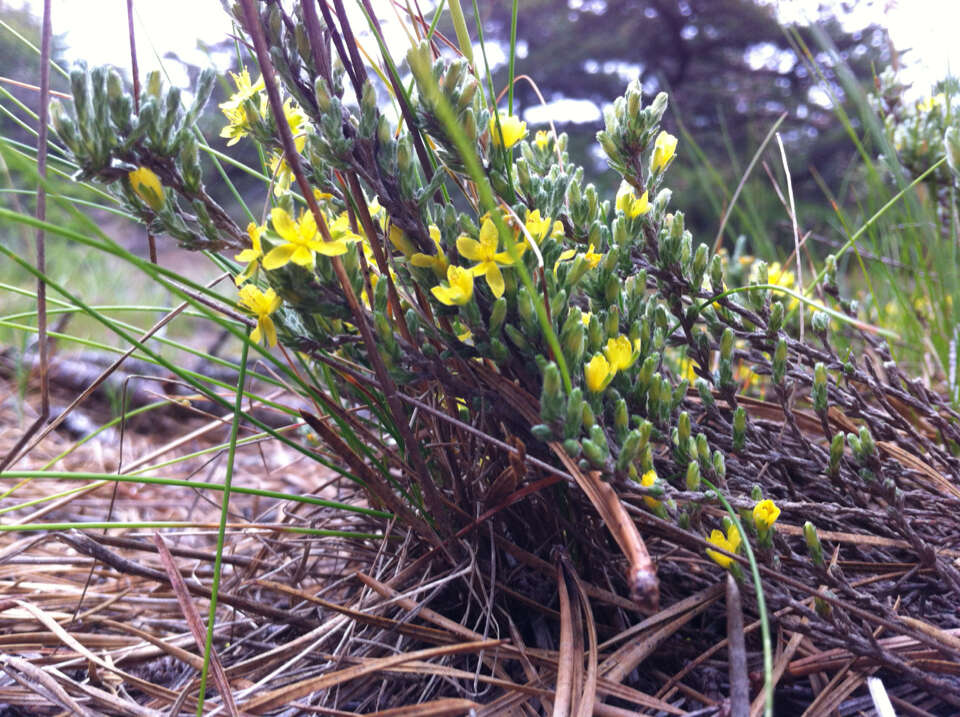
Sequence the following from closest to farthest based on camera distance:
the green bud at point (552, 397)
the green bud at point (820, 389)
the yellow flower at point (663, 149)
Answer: the green bud at point (552, 397) → the green bud at point (820, 389) → the yellow flower at point (663, 149)

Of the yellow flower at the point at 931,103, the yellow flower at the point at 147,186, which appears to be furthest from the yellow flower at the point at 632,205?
the yellow flower at the point at 931,103

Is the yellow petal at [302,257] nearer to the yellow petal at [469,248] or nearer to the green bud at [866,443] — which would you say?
the yellow petal at [469,248]

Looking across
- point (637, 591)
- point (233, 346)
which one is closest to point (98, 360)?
point (233, 346)

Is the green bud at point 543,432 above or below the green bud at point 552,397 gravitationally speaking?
below

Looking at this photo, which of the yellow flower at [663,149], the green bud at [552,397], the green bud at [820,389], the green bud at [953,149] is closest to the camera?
the green bud at [552,397]

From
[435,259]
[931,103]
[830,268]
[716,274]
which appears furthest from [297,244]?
[931,103]

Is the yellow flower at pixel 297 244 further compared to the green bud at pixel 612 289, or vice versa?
the green bud at pixel 612 289

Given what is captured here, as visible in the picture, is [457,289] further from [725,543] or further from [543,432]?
[725,543]

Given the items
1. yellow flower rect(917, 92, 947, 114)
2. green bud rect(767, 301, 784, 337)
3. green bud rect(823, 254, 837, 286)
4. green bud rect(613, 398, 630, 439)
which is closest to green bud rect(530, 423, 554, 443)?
green bud rect(613, 398, 630, 439)
